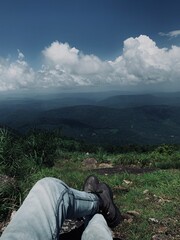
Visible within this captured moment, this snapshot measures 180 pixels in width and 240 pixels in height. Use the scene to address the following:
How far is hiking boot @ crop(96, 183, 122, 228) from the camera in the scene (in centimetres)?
479

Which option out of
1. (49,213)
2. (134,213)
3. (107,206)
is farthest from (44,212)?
(134,213)

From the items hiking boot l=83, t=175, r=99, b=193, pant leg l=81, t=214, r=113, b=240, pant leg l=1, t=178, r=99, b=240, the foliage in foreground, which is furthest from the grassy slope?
pant leg l=1, t=178, r=99, b=240

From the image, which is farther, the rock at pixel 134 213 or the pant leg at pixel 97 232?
the rock at pixel 134 213

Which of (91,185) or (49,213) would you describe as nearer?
(49,213)

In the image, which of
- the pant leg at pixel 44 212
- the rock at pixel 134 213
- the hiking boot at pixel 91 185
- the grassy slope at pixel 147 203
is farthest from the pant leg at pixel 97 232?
the rock at pixel 134 213

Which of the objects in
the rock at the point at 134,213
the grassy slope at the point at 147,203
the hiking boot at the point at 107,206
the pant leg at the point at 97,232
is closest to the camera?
the pant leg at the point at 97,232

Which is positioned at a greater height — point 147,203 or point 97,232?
point 97,232

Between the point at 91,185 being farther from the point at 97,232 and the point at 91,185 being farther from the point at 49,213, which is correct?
the point at 49,213

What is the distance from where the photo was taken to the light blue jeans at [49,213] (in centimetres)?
266

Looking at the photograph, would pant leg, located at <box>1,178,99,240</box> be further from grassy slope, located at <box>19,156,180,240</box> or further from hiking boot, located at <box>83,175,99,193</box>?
grassy slope, located at <box>19,156,180,240</box>

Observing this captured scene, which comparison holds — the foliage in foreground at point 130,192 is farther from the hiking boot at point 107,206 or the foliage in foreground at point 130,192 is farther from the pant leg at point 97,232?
the pant leg at point 97,232

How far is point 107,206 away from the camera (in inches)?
191

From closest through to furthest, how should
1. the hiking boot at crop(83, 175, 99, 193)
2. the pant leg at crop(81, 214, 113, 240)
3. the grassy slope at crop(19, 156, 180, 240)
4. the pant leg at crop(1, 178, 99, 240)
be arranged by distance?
1. the pant leg at crop(1, 178, 99, 240)
2. the pant leg at crop(81, 214, 113, 240)
3. the hiking boot at crop(83, 175, 99, 193)
4. the grassy slope at crop(19, 156, 180, 240)

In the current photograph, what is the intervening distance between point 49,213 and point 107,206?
6.47 ft
